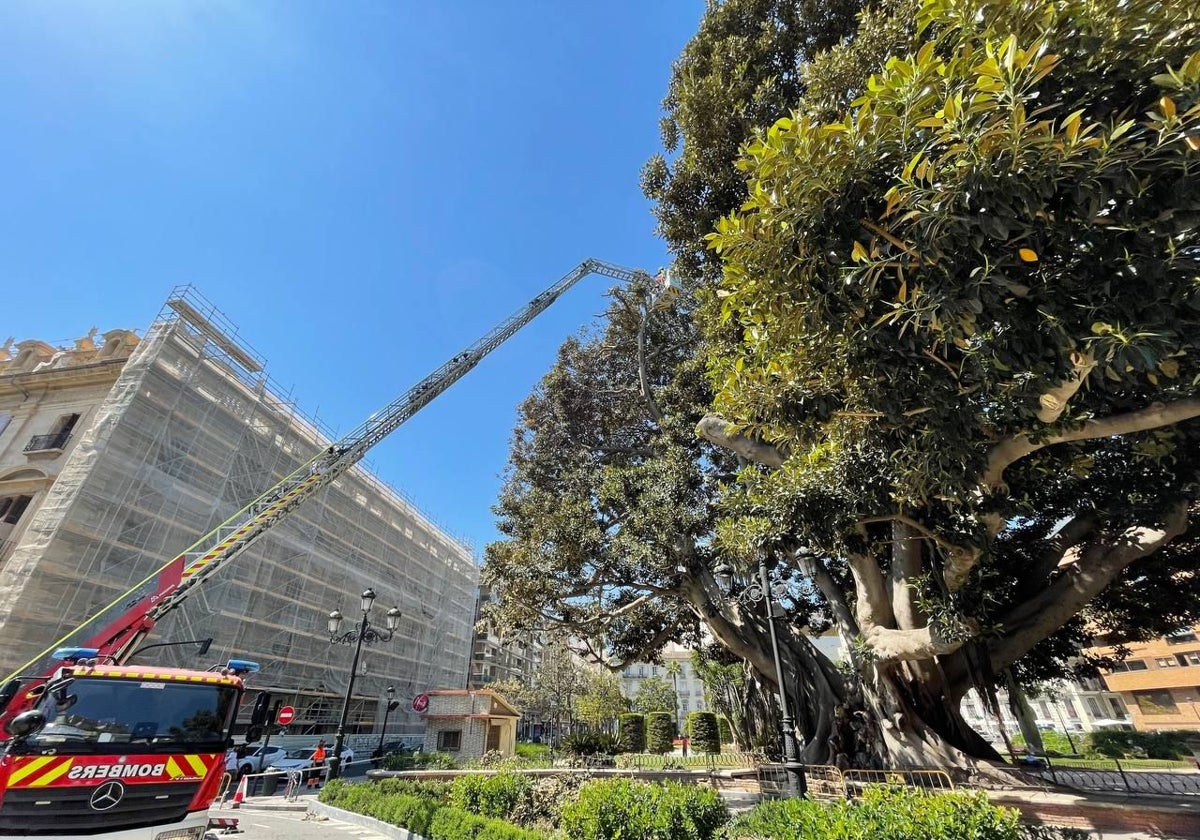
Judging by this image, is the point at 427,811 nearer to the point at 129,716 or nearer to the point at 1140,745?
the point at 129,716

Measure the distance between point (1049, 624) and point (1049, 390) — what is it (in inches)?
286

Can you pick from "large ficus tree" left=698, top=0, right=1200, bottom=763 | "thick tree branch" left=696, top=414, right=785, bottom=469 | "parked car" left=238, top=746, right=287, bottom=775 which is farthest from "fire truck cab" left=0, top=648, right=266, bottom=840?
"parked car" left=238, top=746, right=287, bottom=775

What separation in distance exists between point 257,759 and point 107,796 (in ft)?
43.3

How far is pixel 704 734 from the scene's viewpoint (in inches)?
907

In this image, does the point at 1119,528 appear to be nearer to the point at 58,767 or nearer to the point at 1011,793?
the point at 1011,793

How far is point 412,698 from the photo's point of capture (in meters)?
26.1

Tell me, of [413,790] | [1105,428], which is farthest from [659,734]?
[1105,428]

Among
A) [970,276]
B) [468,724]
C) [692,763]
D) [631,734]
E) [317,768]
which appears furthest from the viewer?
[631,734]

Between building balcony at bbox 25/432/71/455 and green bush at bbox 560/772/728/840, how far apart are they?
19276 millimetres

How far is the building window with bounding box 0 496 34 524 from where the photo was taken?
14672 millimetres

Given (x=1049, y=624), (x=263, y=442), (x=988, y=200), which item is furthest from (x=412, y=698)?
(x=988, y=200)

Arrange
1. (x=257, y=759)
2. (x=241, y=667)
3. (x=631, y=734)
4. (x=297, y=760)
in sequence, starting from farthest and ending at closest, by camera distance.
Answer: (x=631, y=734) → (x=297, y=760) → (x=257, y=759) → (x=241, y=667)

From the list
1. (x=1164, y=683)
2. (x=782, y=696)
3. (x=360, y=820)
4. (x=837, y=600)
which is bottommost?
(x=360, y=820)

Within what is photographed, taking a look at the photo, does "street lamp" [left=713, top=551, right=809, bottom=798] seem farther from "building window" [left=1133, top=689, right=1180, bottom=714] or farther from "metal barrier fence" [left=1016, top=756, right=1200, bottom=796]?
"building window" [left=1133, top=689, right=1180, bottom=714]
